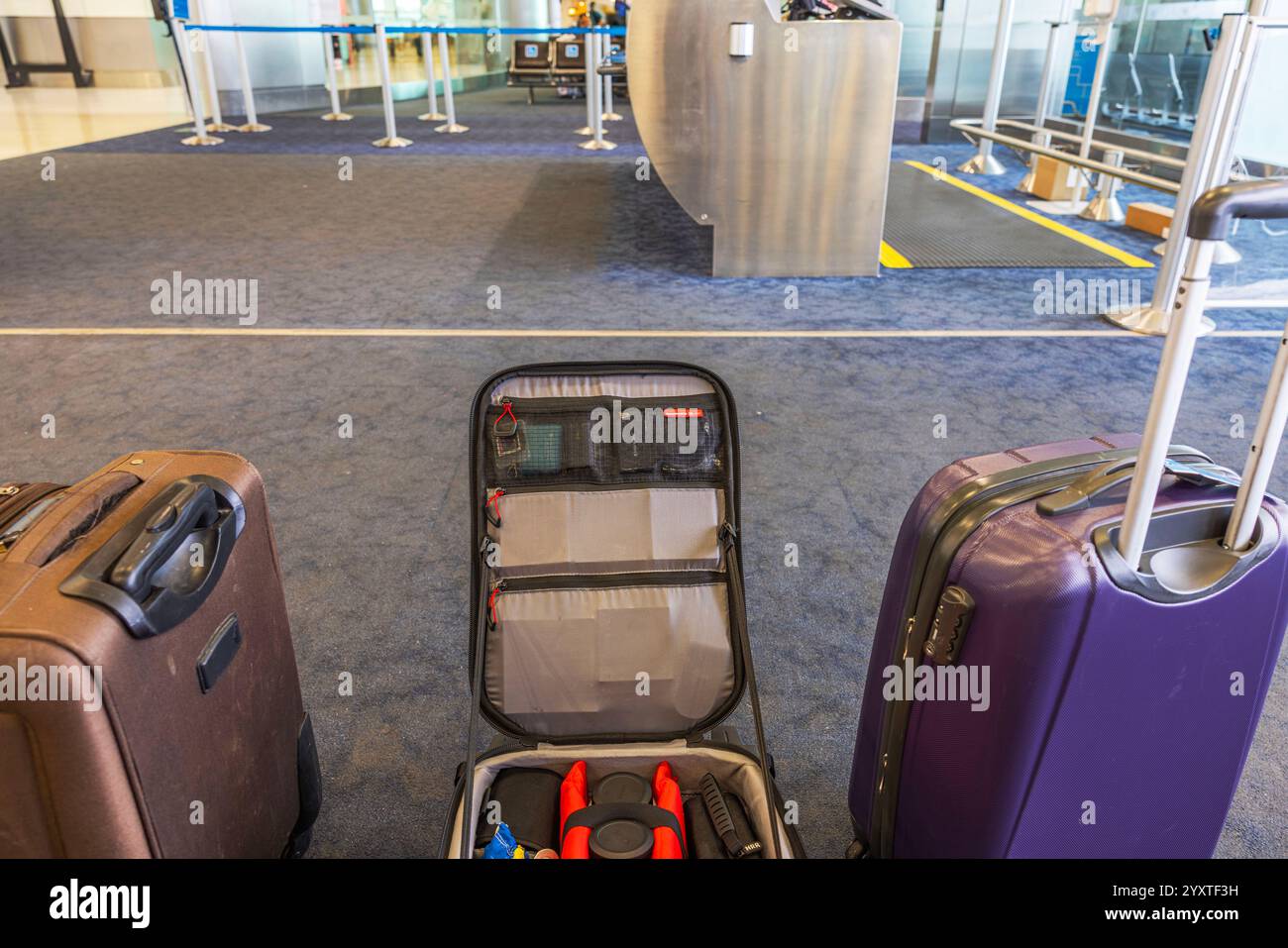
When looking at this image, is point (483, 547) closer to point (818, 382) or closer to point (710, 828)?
point (710, 828)

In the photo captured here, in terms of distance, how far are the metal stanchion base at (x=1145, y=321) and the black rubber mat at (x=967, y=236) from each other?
0.75 metres

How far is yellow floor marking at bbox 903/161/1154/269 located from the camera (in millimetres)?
4365

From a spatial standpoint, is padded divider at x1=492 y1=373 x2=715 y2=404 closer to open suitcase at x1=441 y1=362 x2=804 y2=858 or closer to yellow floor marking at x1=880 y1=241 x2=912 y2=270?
open suitcase at x1=441 y1=362 x2=804 y2=858

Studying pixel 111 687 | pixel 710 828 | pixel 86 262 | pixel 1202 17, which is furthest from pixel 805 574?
pixel 1202 17

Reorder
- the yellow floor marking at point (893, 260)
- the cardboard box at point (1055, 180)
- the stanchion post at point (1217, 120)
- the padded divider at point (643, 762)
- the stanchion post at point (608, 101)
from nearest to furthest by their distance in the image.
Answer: the padded divider at point (643, 762) < the stanchion post at point (1217, 120) < the yellow floor marking at point (893, 260) < the cardboard box at point (1055, 180) < the stanchion post at point (608, 101)

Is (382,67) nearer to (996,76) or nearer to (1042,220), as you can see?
(996,76)

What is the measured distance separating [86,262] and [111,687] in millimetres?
4206

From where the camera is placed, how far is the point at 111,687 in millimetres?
791

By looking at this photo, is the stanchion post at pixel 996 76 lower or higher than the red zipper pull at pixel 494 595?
higher

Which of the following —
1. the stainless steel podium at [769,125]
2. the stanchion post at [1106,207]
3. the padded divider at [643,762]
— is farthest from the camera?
the stanchion post at [1106,207]

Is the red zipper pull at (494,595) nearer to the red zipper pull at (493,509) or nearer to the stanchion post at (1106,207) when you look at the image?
the red zipper pull at (493,509)

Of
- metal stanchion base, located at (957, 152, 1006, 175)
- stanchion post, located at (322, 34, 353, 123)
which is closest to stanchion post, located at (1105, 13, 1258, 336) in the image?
metal stanchion base, located at (957, 152, 1006, 175)

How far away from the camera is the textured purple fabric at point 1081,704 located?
916 mm

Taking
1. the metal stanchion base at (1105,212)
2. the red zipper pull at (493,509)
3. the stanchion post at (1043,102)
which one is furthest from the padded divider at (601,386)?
the stanchion post at (1043,102)
